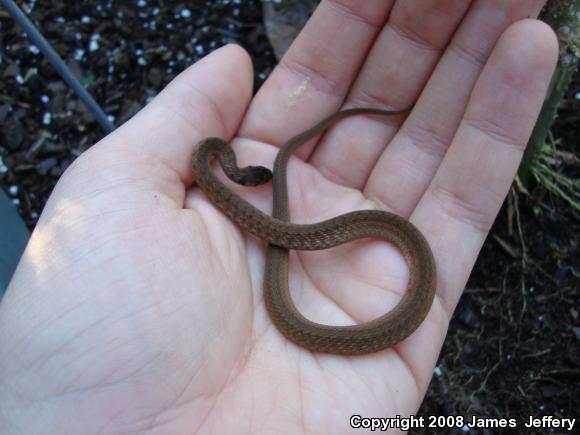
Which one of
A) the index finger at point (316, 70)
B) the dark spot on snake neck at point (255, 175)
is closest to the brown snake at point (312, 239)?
the dark spot on snake neck at point (255, 175)

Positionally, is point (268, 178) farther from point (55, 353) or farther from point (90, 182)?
point (55, 353)

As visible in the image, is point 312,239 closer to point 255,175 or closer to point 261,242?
point 261,242

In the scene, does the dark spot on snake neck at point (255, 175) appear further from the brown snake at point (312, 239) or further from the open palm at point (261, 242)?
the open palm at point (261, 242)

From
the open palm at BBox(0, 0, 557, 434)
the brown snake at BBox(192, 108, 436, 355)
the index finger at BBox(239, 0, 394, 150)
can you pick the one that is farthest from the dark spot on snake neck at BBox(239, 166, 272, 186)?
the index finger at BBox(239, 0, 394, 150)

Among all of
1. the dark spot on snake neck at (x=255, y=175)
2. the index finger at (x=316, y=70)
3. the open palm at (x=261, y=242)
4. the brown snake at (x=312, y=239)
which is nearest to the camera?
the open palm at (x=261, y=242)

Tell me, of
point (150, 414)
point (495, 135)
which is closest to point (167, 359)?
point (150, 414)
